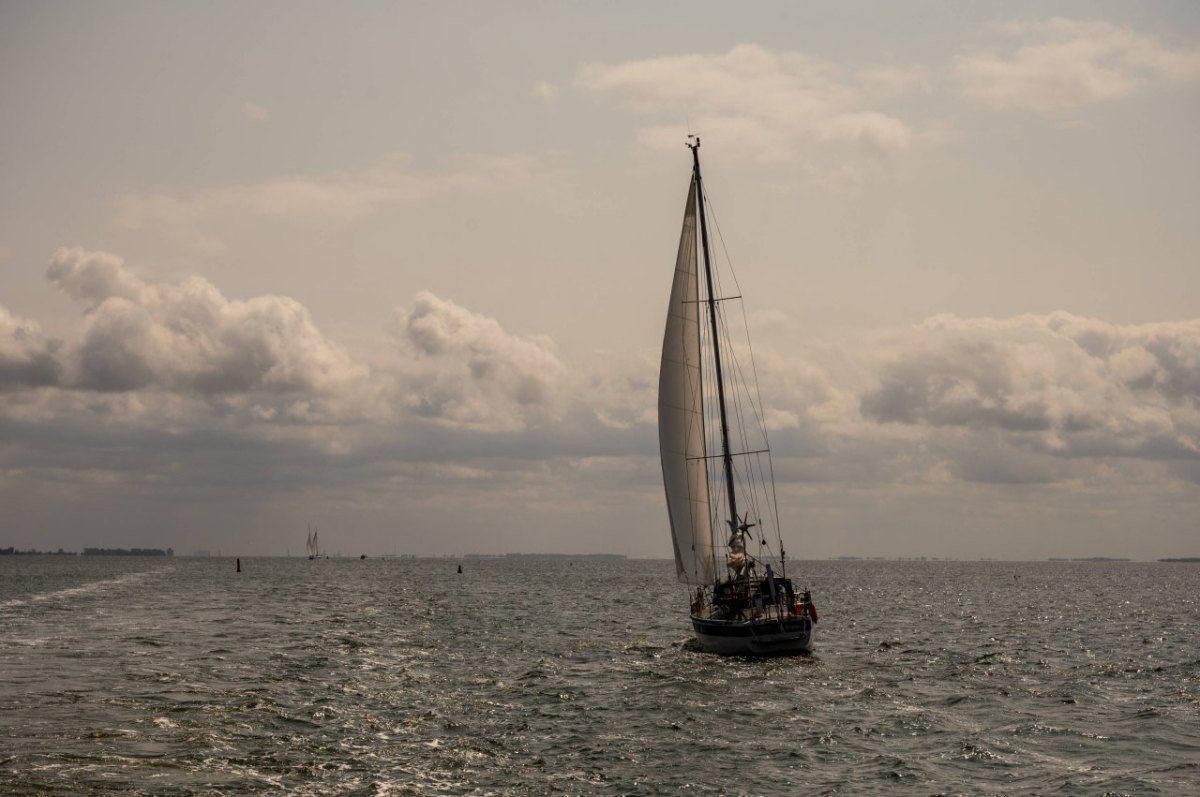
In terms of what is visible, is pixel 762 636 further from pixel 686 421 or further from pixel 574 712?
pixel 574 712

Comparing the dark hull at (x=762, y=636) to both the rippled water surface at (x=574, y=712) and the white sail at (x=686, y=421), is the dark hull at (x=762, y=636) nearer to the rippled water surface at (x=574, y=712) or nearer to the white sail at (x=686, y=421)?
the rippled water surface at (x=574, y=712)

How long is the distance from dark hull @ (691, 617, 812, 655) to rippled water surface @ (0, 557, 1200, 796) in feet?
2.58

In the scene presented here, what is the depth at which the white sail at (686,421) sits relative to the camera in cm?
5528

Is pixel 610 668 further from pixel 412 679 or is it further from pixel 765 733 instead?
pixel 765 733

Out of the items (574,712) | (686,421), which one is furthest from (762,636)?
(574,712)

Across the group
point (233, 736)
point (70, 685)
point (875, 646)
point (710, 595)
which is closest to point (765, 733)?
point (233, 736)

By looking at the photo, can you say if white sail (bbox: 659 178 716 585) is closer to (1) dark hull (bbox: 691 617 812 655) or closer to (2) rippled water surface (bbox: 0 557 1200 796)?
(1) dark hull (bbox: 691 617 812 655)

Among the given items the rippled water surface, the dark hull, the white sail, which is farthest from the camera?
the white sail

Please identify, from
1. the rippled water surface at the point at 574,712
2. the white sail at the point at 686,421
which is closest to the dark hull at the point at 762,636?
the rippled water surface at the point at 574,712

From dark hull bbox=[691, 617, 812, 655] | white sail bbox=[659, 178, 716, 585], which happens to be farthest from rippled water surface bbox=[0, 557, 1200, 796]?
white sail bbox=[659, 178, 716, 585]

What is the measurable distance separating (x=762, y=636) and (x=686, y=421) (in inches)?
440

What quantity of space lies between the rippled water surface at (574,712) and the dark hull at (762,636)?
786 mm

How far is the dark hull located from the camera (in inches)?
1972

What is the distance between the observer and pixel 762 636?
50.1m
